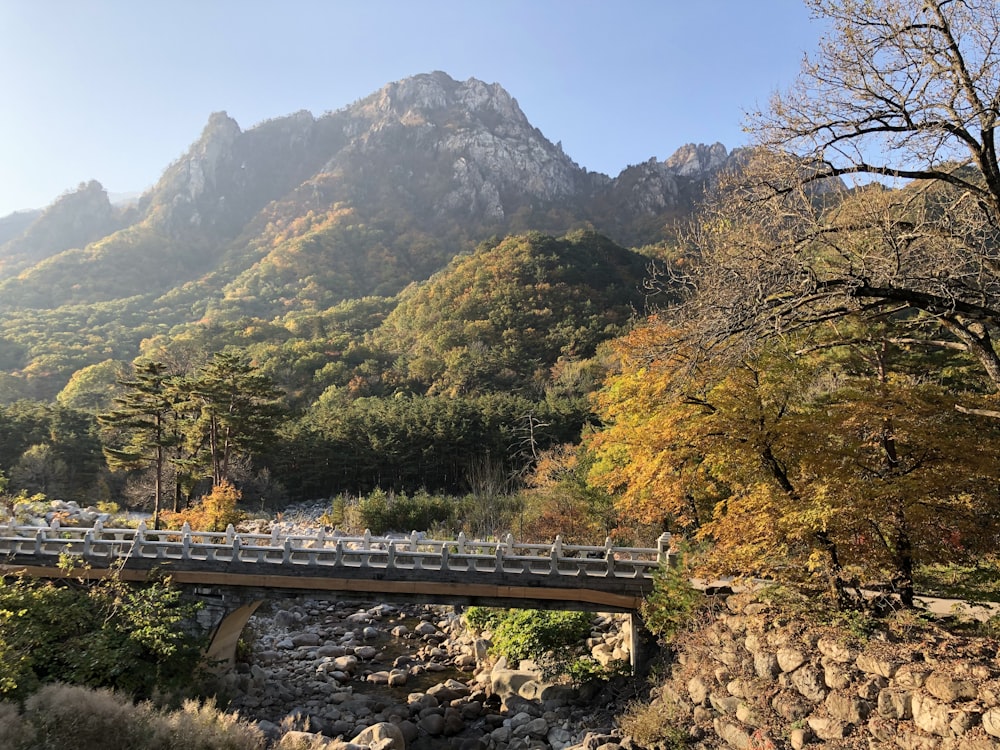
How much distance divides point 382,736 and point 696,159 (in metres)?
152

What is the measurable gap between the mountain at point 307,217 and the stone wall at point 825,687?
66.4m

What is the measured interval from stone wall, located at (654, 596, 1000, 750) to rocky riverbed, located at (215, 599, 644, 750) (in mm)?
2163

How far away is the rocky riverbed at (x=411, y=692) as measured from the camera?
12766 mm

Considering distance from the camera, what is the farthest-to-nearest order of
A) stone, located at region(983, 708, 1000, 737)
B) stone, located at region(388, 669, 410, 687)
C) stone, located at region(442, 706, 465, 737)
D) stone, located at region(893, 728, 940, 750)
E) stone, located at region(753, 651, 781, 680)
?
1. stone, located at region(388, 669, 410, 687)
2. stone, located at region(442, 706, 465, 737)
3. stone, located at region(753, 651, 781, 680)
4. stone, located at region(893, 728, 940, 750)
5. stone, located at region(983, 708, 1000, 737)

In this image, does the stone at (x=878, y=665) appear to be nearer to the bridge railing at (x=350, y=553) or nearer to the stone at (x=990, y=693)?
the stone at (x=990, y=693)

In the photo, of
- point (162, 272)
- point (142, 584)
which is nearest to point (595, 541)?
point (142, 584)

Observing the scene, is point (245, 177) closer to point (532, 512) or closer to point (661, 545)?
point (532, 512)

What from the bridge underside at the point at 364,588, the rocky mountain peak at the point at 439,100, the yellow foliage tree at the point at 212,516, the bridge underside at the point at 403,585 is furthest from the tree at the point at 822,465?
the rocky mountain peak at the point at 439,100

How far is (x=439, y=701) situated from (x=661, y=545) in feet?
23.7

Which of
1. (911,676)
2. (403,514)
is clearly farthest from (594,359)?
(911,676)

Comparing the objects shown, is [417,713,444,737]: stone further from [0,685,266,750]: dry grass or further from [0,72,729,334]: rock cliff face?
[0,72,729,334]: rock cliff face

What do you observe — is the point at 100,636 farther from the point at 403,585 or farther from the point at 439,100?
the point at 439,100

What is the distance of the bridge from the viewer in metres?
14.2

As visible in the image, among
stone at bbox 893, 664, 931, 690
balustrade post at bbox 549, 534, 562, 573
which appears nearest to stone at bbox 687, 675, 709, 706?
stone at bbox 893, 664, 931, 690
